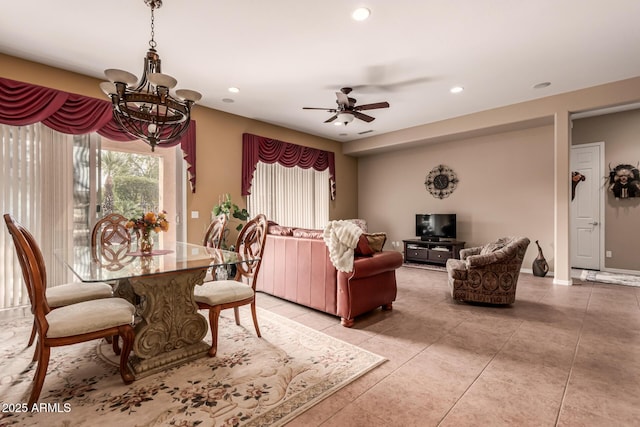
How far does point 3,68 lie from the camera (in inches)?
129

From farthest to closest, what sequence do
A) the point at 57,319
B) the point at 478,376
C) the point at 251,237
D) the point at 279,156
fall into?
1. the point at 279,156
2. the point at 251,237
3. the point at 478,376
4. the point at 57,319

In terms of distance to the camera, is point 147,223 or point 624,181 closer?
point 147,223

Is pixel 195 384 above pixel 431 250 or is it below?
below

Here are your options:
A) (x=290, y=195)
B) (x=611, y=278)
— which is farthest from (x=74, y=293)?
(x=611, y=278)

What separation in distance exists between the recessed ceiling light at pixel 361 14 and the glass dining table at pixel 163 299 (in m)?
2.29

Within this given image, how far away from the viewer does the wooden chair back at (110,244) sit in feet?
8.03

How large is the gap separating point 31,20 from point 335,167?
5.58 meters

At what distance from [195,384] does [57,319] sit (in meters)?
0.91

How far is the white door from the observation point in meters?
5.73

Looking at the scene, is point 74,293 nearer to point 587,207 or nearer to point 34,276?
point 34,276

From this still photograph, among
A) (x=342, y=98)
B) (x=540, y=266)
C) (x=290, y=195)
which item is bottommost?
(x=540, y=266)

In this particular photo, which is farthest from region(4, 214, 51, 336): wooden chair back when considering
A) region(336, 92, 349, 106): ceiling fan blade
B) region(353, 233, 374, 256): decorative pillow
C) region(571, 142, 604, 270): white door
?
region(571, 142, 604, 270): white door

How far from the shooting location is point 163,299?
2244mm

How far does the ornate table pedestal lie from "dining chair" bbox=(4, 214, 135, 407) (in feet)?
0.40
